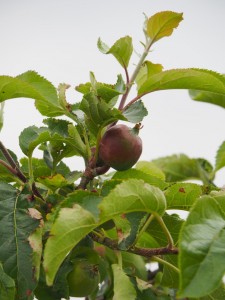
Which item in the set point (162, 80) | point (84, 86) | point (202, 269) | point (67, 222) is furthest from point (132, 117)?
point (202, 269)

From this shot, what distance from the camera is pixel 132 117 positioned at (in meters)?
1.12

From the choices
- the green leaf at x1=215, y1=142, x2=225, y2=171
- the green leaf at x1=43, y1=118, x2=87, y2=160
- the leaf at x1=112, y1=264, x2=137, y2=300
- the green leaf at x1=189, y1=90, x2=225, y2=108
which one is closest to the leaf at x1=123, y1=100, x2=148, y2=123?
the green leaf at x1=43, y1=118, x2=87, y2=160

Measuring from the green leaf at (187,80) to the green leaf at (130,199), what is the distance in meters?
0.33

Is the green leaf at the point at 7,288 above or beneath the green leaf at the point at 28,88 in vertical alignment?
beneath

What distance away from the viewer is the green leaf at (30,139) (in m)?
1.16

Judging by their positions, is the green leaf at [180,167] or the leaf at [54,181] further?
the green leaf at [180,167]

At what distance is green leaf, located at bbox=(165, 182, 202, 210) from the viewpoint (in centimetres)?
106

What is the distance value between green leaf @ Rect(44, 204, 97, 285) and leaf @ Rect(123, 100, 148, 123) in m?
0.34

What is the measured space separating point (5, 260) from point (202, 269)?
455mm

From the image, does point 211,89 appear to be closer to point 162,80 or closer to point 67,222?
point 162,80

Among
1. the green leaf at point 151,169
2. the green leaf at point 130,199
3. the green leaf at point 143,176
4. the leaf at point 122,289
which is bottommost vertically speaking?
the leaf at point 122,289

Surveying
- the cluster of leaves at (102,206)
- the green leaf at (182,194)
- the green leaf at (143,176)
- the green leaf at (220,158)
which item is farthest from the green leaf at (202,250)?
the green leaf at (220,158)

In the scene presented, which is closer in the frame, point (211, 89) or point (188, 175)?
point (211, 89)

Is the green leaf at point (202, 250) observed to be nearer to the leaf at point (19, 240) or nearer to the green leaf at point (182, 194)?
the green leaf at point (182, 194)
